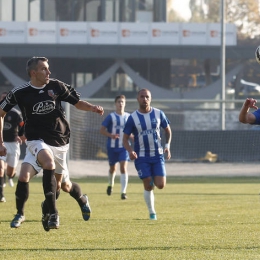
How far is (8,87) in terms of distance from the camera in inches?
1891

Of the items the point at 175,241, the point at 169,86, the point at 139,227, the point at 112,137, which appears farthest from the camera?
the point at 169,86

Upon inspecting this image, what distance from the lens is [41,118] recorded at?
981 centimetres

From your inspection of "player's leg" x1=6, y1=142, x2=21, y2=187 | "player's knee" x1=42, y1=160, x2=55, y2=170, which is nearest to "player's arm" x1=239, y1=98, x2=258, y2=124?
"player's knee" x1=42, y1=160, x2=55, y2=170

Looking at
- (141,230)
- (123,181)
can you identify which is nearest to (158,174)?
(141,230)

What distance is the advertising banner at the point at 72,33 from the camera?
4662 centimetres

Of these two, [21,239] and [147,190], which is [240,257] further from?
[147,190]

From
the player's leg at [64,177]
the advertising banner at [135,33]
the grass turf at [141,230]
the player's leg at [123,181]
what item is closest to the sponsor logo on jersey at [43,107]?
the player's leg at [64,177]

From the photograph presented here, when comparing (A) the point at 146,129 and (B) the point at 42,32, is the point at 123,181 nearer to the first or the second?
(A) the point at 146,129

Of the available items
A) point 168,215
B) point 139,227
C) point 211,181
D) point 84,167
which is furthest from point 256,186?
point 139,227

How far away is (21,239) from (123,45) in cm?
3772

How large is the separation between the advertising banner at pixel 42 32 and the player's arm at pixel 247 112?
3820 centimetres

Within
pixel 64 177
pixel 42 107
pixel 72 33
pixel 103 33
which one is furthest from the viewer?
pixel 103 33

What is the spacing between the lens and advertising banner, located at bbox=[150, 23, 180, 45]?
47344 mm

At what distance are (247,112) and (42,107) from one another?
246 centimetres
